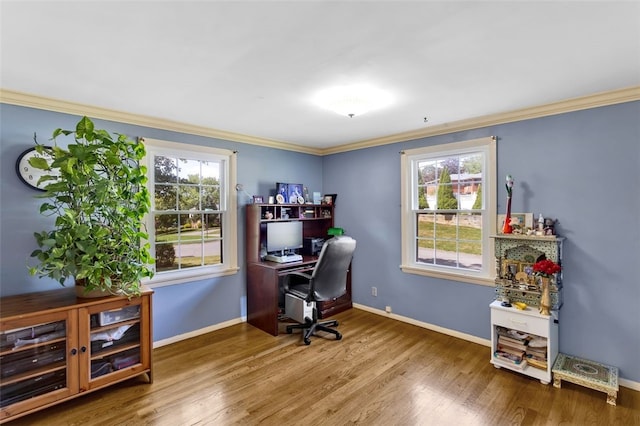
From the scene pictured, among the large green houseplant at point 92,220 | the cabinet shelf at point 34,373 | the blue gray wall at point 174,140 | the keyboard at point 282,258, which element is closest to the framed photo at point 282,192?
the blue gray wall at point 174,140

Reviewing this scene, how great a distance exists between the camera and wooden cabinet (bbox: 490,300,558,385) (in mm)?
2453

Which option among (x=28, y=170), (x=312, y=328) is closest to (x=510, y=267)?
(x=312, y=328)

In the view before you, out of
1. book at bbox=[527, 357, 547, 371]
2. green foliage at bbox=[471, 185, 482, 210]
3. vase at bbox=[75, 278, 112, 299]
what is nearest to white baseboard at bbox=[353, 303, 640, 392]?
book at bbox=[527, 357, 547, 371]

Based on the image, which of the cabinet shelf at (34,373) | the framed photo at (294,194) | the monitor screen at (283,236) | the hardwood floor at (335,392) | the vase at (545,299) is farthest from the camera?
the framed photo at (294,194)

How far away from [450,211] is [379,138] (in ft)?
4.23

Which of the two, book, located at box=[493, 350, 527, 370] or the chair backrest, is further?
the chair backrest

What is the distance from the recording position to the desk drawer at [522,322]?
246cm

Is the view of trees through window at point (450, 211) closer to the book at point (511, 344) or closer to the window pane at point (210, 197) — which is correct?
the book at point (511, 344)

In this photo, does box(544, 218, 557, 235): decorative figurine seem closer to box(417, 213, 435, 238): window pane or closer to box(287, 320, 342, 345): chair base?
box(417, 213, 435, 238): window pane

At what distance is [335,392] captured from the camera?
2.37 meters

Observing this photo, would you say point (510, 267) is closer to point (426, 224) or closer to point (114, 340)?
point (426, 224)

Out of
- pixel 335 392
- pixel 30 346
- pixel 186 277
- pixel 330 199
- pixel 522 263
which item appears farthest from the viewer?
pixel 330 199

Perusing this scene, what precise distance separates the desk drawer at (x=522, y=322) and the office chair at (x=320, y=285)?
1435 millimetres

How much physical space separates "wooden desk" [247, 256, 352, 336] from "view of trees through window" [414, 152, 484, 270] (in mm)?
1439
